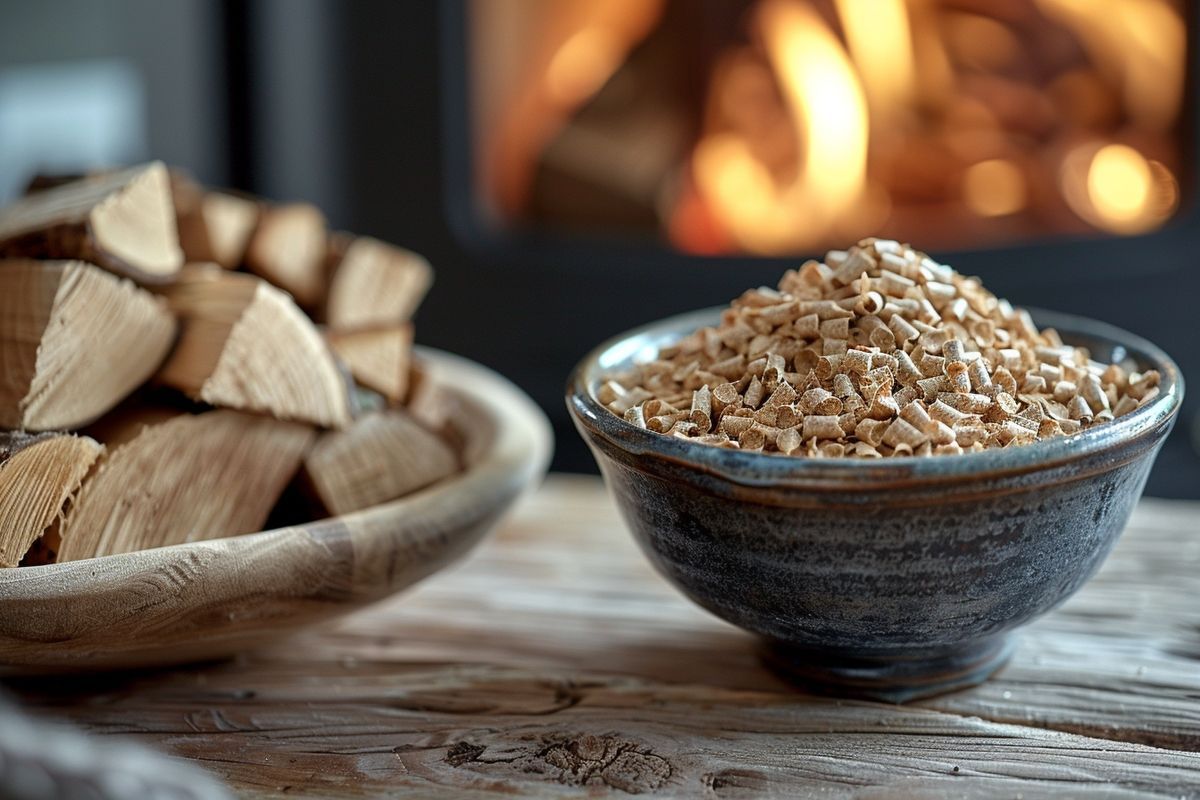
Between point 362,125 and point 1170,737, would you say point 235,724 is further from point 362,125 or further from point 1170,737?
point 362,125

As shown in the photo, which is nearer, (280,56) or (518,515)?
(518,515)

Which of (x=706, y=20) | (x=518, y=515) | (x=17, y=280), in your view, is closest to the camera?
(x=17, y=280)

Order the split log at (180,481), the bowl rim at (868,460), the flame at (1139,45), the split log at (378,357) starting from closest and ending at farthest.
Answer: the bowl rim at (868,460) < the split log at (180,481) < the split log at (378,357) < the flame at (1139,45)

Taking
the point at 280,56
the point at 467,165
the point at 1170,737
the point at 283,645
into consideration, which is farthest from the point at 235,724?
A: the point at 280,56

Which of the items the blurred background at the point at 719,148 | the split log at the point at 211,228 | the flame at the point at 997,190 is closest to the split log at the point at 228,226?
the split log at the point at 211,228

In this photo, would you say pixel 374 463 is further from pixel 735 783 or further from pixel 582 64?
pixel 582 64

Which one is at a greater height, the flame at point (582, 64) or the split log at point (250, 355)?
the flame at point (582, 64)

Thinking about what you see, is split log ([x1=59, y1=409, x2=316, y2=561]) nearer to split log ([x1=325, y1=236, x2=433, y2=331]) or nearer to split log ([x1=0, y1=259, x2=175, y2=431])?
split log ([x1=0, y1=259, x2=175, y2=431])

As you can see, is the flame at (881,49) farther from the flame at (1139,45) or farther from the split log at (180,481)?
the split log at (180,481)
